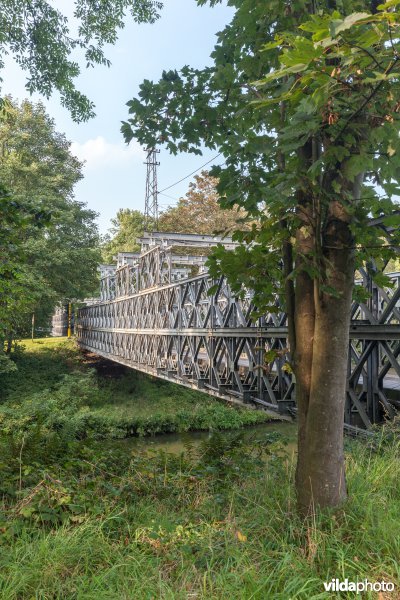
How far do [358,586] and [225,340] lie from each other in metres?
7.08

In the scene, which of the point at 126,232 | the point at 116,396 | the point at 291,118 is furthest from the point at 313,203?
the point at 126,232

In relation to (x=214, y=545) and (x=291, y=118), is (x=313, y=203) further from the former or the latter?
(x=214, y=545)

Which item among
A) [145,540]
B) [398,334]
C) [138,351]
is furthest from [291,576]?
[138,351]

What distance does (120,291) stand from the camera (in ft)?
86.4

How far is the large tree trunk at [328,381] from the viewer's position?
3094 mm

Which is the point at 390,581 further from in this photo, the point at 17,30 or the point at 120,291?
the point at 120,291

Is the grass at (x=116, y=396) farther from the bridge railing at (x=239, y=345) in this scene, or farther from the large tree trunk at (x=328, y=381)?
the large tree trunk at (x=328, y=381)

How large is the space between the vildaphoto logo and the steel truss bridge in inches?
67.8

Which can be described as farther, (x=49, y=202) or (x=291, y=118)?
(x=49, y=202)

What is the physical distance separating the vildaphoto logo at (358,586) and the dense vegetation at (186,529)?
4 centimetres

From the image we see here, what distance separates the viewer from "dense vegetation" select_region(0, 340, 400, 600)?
265cm

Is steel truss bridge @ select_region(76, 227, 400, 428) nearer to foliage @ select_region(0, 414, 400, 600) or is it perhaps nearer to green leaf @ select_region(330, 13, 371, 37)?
foliage @ select_region(0, 414, 400, 600)

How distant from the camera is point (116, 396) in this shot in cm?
2400

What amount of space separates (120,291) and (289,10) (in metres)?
23.6
